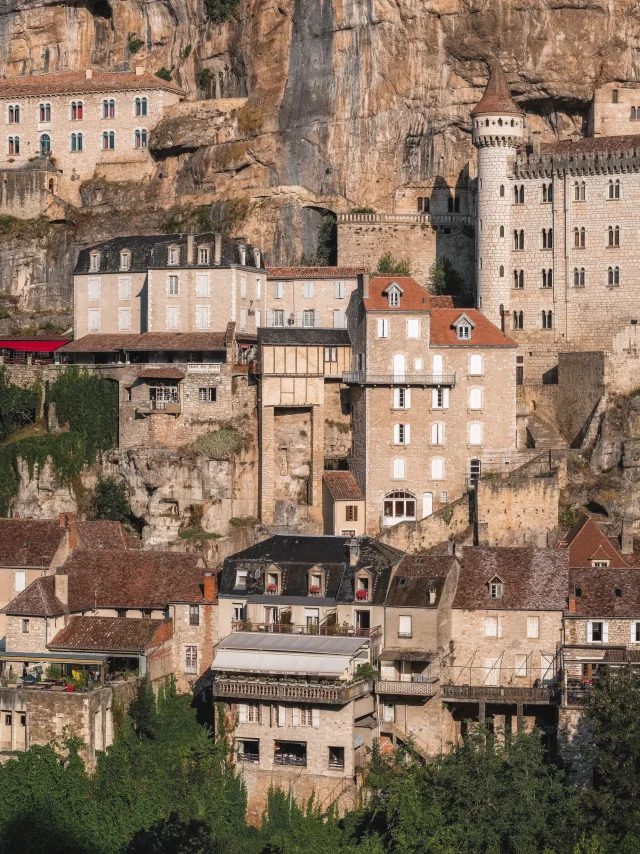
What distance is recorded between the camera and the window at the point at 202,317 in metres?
90.8

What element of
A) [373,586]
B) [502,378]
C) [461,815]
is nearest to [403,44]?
[502,378]

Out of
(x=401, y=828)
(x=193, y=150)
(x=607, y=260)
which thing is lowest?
(x=401, y=828)

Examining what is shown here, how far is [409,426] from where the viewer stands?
278 ft

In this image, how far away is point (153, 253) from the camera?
92000mm

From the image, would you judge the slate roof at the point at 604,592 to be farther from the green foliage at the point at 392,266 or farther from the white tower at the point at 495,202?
the green foliage at the point at 392,266

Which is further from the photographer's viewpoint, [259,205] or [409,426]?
[259,205]

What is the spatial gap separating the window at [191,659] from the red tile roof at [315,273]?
81.9 ft

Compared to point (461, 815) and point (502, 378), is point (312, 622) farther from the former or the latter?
point (502, 378)

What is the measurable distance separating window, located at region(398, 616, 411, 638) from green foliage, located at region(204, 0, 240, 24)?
44.3m

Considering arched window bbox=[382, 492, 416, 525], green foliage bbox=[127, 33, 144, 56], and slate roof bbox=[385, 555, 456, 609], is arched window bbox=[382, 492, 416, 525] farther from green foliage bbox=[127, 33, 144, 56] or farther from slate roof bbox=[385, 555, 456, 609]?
green foliage bbox=[127, 33, 144, 56]

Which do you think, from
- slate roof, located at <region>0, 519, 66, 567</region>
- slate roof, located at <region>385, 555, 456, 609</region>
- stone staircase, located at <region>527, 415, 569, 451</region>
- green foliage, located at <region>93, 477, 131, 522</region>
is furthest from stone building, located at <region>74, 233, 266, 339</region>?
slate roof, located at <region>385, 555, 456, 609</region>

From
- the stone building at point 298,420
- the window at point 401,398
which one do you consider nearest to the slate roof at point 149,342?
the stone building at point 298,420

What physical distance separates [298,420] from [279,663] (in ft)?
62.3

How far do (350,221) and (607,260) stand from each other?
44.0 ft
